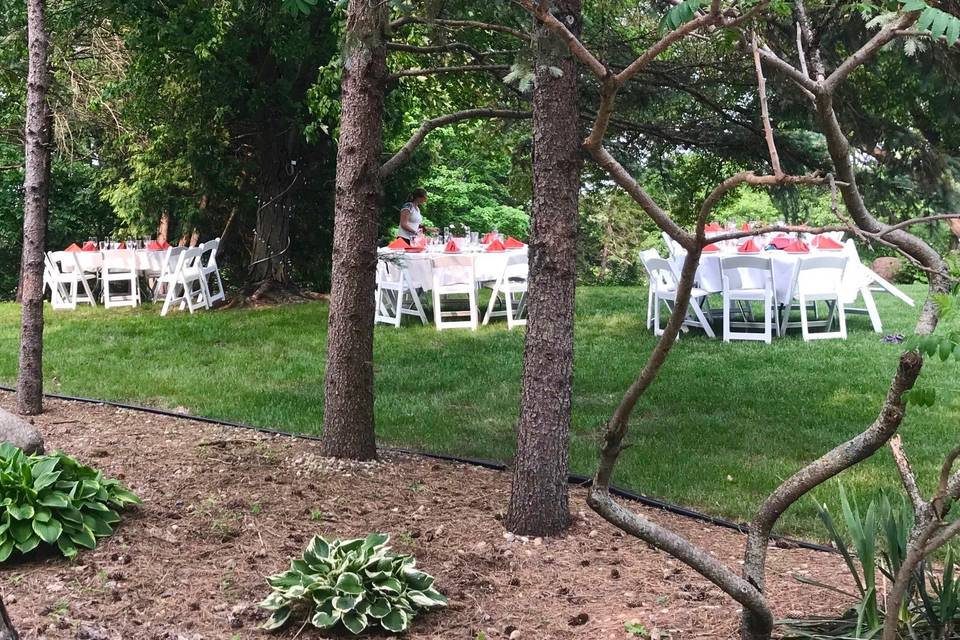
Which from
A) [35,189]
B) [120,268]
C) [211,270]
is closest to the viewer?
[35,189]

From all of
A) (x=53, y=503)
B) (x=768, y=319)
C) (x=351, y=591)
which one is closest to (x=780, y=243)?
(x=768, y=319)

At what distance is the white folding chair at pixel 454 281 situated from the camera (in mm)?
9289

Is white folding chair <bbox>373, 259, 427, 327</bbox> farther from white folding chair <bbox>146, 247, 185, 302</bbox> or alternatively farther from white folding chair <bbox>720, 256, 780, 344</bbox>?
white folding chair <bbox>720, 256, 780, 344</bbox>

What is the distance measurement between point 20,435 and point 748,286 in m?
6.70

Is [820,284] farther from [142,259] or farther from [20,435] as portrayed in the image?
[142,259]

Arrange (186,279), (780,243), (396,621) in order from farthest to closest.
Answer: (186,279) → (780,243) → (396,621)

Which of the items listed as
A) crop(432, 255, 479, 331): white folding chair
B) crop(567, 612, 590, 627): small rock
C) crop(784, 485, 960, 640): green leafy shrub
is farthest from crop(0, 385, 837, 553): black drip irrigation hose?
crop(432, 255, 479, 331): white folding chair

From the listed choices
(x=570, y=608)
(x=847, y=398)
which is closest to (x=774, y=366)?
(x=847, y=398)

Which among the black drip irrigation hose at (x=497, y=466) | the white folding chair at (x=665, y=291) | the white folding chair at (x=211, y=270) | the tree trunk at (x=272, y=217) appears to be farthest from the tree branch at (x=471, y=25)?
the tree trunk at (x=272, y=217)

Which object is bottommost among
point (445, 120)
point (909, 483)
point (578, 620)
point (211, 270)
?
point (578, 620)

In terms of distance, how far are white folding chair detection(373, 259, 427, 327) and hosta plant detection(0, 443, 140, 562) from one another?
5.63 meters

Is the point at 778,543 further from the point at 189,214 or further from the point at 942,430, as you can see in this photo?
the point at 189,214

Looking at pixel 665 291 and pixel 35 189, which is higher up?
pixel 35 189

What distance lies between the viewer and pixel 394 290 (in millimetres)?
9852
